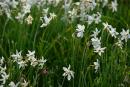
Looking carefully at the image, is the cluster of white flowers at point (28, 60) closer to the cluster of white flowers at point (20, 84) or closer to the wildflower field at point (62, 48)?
the wildflower field at point (62, 48)

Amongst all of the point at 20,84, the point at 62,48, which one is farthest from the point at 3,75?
the point at 62,48

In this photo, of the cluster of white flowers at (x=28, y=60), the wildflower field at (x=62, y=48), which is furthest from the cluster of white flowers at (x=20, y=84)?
the cluster of white flowers at (x=28, y=60)

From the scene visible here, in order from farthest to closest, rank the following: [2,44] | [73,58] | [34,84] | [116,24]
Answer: [116,24] < [2,44] < [73,58] < [34,84]

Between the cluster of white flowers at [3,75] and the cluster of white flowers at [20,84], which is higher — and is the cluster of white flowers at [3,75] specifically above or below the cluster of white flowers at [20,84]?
above

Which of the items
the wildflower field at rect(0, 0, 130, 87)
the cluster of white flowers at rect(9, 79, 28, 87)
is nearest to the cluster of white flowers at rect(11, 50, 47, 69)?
the wildflower field at rect(0, 0, 130, 87)

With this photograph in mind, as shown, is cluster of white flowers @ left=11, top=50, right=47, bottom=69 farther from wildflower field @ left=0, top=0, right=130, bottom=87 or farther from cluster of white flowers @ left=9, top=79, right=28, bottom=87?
cluster of white flowers @ left=9, top=79, right=28, bottom=87

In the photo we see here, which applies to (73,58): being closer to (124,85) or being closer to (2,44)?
(124,85)

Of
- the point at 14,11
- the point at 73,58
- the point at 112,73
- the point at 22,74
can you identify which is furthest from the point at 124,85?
the point at 14,11

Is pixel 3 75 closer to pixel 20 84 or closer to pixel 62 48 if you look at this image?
pixel 20 84
